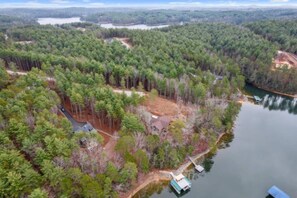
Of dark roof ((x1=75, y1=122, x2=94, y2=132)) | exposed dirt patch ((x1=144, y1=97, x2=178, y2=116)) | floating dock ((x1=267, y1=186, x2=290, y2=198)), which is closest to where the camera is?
floating dock ((x1=267, y1=186, x2=290, y2=198))

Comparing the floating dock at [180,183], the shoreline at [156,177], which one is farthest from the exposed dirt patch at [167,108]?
the floating dock at [180,183]

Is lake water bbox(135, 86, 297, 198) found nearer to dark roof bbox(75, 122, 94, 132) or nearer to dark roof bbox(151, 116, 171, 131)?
dark roof bbox(151, 116, 171, 131)

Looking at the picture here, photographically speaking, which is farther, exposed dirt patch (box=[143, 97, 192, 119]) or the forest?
exposed dirt patch (box=[143, 97, 192, 119])

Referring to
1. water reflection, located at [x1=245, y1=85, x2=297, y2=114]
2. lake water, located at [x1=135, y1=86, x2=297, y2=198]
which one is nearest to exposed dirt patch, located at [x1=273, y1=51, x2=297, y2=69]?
water reflection, located at [x1=245, y1=85, x2=297, y2=114]

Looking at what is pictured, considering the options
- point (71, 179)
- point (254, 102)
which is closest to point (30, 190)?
point (71, 179)

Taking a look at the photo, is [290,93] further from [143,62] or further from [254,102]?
[143,62]

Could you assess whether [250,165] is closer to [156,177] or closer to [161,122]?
[156,177]

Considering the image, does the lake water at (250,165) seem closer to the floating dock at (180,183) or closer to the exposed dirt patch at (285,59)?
the floating dock at (180,183)
